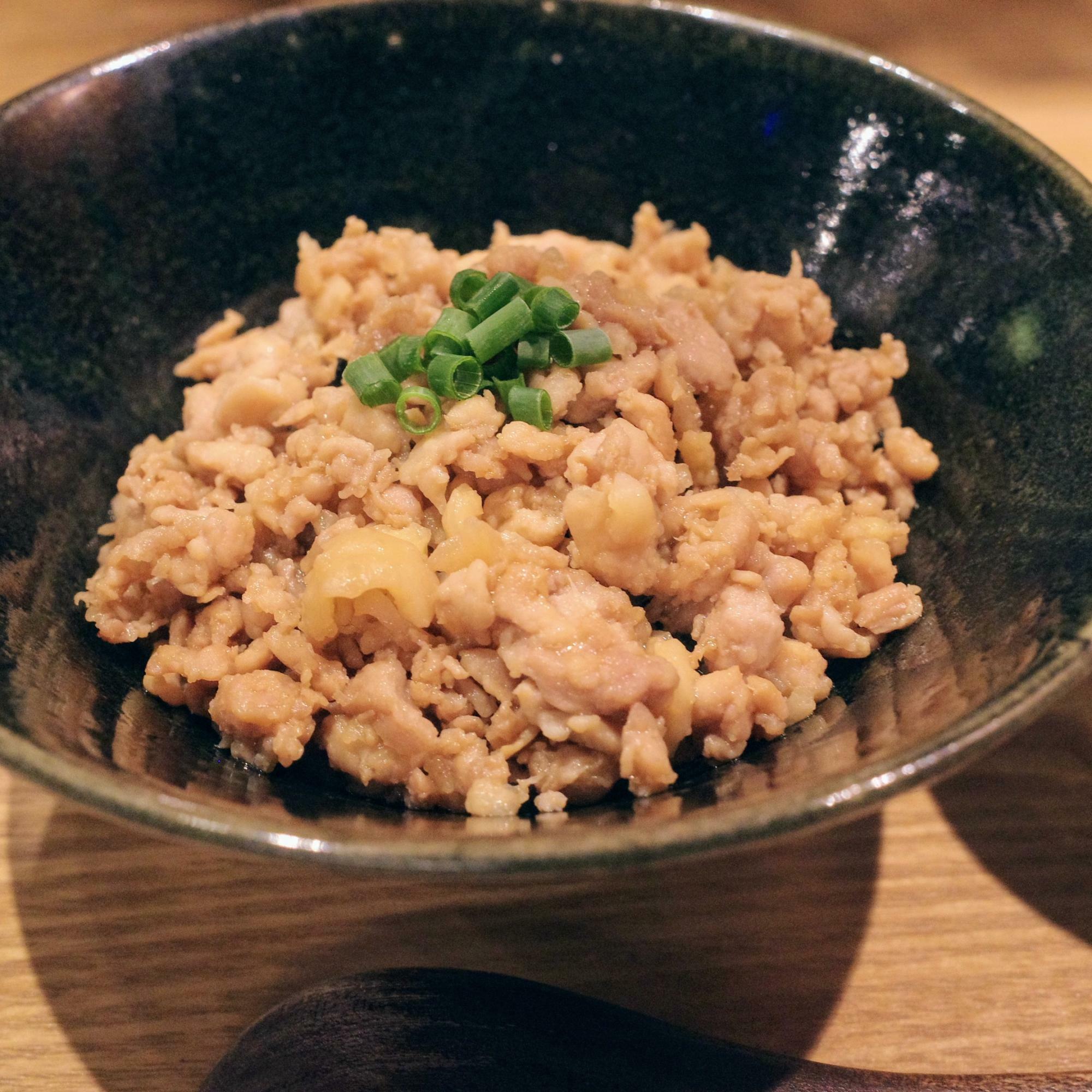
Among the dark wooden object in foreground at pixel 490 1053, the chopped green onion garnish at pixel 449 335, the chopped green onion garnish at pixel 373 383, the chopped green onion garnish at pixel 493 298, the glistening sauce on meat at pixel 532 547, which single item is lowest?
the dark wooden object in foreground at pixel 490 1053

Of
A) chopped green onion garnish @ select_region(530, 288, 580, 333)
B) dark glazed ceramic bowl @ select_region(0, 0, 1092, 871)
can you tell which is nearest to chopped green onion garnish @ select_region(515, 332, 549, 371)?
chopped green onion garnish @ select_region(530, 288, 580, 333)

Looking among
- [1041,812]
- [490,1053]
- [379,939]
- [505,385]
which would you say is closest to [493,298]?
[505,385]

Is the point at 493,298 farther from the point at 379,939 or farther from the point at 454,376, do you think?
the point at 379,939

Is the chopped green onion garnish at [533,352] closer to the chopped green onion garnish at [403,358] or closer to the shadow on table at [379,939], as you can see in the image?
the chopped green onion garnish at [403,358]

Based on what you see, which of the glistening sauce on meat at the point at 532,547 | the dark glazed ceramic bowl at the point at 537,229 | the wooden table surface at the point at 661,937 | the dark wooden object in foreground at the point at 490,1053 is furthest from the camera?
the wooden table surface at the point at 661,937

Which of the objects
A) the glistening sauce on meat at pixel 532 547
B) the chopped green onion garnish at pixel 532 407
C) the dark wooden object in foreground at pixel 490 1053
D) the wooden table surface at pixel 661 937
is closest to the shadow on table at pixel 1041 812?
the wooden table surface at pixel 661 937

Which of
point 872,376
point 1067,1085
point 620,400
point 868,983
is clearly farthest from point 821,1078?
point 872,376
